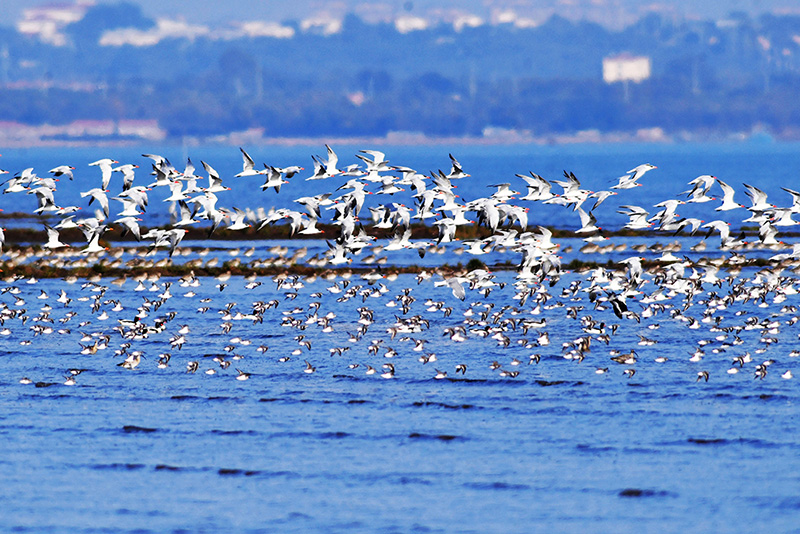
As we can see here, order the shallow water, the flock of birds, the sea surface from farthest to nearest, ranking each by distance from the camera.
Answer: the flock of birds, the sea surface, the shallow water

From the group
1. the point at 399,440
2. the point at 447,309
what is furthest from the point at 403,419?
the point at 447,309

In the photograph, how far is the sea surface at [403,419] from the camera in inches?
776

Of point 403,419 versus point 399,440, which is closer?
point 399,440

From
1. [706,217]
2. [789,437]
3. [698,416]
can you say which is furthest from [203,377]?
[706,217]

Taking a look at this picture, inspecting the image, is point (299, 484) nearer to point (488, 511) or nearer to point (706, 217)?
point (488, 511)

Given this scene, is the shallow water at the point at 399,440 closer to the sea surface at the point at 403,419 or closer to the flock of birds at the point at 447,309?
the sea surface at the point at 403,419

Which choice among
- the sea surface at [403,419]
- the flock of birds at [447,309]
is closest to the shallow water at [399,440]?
the sea surface at [403,419]

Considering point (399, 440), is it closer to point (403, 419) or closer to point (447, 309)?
point (403, 419)

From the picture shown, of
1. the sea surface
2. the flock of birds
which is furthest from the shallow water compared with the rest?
the flock of birds

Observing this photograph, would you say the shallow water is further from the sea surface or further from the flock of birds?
the flock of birds

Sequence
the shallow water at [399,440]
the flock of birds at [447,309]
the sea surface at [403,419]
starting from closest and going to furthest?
the shallow water at [399,440]
the sea surface at [403,419]
the flock of birds at [447,309]

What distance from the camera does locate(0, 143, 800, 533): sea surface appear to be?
19.7 m

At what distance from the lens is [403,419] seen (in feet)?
84.1

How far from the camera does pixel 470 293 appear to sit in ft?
149
